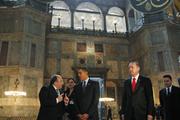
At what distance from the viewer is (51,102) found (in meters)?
4.54

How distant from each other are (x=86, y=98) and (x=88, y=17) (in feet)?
58.7

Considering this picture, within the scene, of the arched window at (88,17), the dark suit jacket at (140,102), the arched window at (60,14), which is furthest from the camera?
the arched window at (88,17)

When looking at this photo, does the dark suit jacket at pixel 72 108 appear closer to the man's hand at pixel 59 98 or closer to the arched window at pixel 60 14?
the man's hand at pixel 59 98

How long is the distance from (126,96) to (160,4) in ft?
17.5

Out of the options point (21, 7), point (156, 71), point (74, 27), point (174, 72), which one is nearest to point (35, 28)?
point (21, 7)

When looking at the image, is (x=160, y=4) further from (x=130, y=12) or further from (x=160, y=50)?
(x=130, y=12)

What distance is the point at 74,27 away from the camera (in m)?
21.2

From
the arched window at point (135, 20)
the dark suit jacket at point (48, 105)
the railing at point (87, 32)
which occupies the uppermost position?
the arched window at point (135, 20)

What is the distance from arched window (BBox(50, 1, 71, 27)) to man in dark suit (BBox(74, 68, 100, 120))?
1649 centimetres

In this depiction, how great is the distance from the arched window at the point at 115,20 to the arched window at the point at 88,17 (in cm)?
88

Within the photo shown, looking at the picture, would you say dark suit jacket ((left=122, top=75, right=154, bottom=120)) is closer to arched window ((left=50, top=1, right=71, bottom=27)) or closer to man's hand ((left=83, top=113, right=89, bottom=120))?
man's hand ((left=83, top=113, right=89, bottom=120))

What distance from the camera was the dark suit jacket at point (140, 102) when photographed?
402cm

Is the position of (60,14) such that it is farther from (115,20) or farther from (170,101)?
(170,101)

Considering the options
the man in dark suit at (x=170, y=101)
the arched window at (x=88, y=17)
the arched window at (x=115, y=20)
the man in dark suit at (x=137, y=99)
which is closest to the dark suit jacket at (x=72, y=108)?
the man in dark suit at (x=137, y=99)
